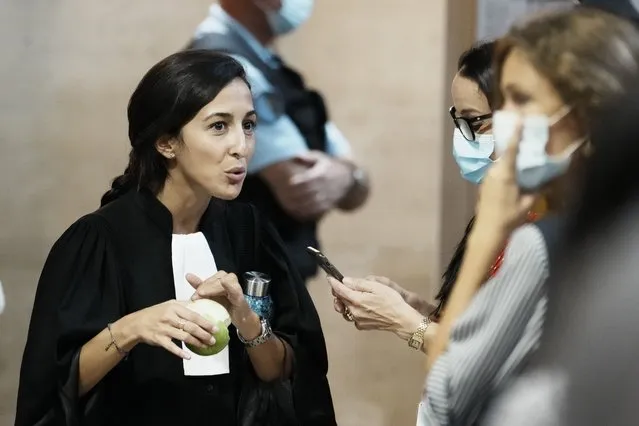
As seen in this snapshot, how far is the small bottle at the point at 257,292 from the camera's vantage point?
5.12 ft

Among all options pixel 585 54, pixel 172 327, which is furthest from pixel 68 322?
pixel 585 54

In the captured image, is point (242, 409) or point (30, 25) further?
point (30, 25)

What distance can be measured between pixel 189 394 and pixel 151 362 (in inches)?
3.3

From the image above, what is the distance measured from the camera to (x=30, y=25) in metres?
1.90

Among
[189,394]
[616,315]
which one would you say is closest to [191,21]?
[189,394]

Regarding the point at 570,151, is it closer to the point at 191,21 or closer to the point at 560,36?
the point at 560,36

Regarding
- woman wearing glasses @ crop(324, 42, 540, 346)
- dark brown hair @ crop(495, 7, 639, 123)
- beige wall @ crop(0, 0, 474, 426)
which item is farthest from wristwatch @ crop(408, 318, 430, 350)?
dark brown hair @ crop(495, 7, 639, 123)

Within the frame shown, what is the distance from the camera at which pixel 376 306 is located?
1469 mm

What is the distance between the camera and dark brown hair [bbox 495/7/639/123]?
31.9 inches

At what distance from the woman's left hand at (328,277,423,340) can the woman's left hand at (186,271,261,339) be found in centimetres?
15

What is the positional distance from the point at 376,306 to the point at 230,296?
0.24 m

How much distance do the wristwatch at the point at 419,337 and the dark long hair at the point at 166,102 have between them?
0.52 meters

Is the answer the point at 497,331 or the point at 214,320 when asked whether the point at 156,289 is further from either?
the point at 497,331

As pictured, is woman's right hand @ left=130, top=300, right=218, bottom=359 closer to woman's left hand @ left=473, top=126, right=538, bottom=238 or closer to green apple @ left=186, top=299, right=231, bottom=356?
green apple @ left=186, top=299, right=231, bottom=356
